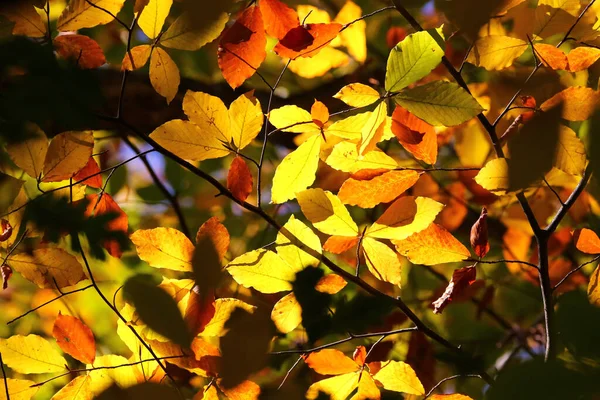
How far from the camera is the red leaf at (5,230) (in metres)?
0.65

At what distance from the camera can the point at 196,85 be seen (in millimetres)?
1023

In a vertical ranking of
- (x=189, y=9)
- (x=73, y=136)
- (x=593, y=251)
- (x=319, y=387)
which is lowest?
(x=319, y=387)

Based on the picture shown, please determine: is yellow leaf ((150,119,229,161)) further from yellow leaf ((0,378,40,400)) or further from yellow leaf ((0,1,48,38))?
yellow leaf ((0,378,40,400))

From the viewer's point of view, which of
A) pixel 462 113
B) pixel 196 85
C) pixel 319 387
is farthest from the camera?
pixel 196 85

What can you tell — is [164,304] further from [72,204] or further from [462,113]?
[462,113]

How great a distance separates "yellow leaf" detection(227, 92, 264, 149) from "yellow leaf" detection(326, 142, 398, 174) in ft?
0.27

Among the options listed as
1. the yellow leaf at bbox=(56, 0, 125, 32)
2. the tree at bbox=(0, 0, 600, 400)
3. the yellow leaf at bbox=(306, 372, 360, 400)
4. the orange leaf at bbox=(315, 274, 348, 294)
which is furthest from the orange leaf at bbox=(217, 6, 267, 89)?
the yellow leaf at bbox=(306, 372, 360, 400)

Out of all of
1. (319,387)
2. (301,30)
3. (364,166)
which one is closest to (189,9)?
(301,30)

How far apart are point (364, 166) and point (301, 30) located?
5.8 inches

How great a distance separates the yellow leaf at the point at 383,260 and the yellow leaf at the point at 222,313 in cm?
13

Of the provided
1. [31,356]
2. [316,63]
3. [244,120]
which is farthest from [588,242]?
[31,356]

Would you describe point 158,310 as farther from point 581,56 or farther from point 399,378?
point 581,56

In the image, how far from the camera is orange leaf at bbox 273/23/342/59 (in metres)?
0.59

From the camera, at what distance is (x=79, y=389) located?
0.66m
